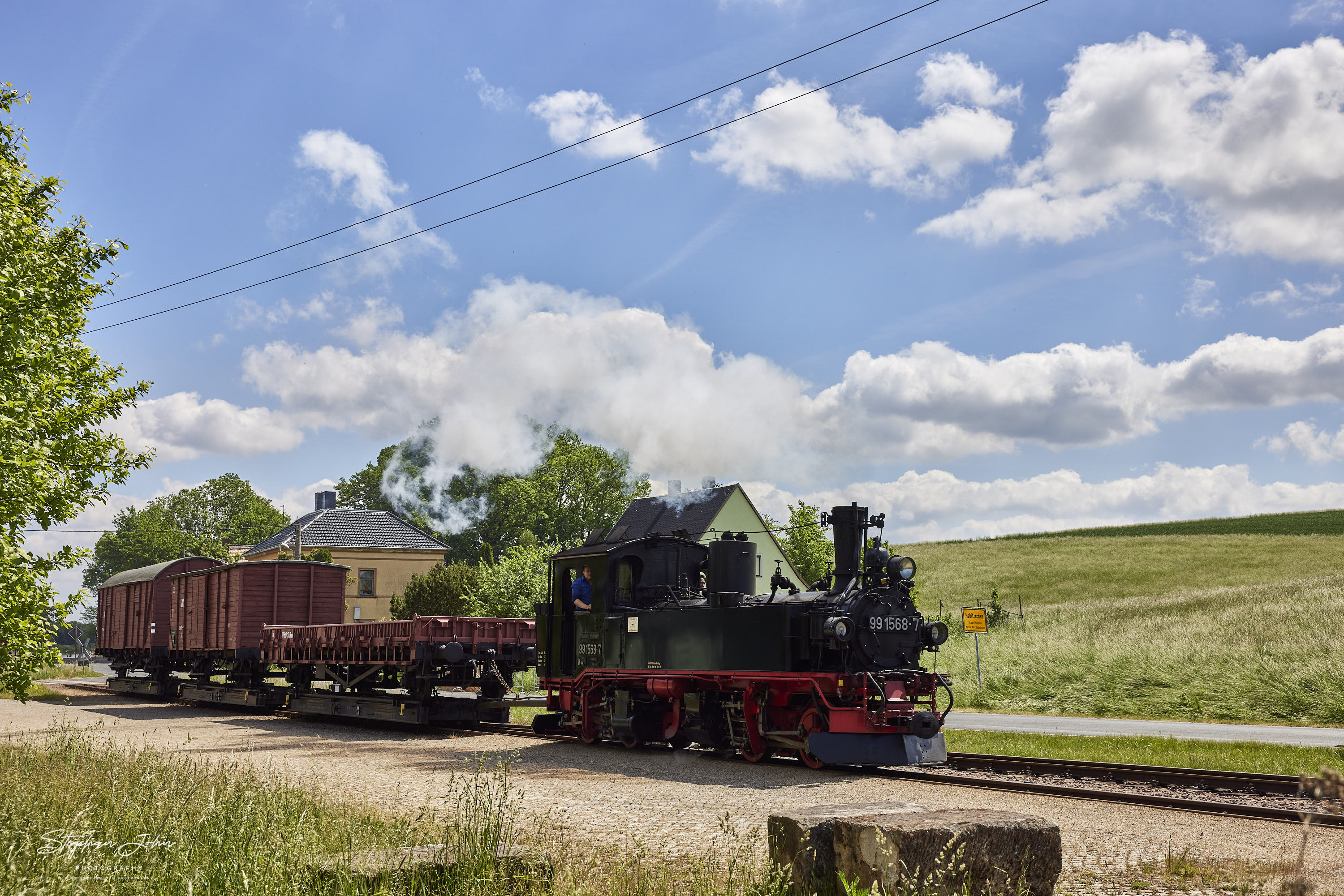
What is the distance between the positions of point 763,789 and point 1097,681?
14.7m

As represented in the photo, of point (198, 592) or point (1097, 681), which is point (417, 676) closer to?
point (198, 592)

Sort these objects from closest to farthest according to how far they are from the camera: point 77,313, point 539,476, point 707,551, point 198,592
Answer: point 77,313, point 707,551, point 198,592, point 539,476

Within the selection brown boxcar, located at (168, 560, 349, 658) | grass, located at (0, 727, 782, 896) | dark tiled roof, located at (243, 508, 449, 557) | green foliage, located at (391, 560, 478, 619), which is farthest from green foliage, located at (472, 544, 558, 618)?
dark tiled roof, located at (243, 508, 449, 557)

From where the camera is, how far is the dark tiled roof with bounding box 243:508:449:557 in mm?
49156

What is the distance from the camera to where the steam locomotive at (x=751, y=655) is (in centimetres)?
1104

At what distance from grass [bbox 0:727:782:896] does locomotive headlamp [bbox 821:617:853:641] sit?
12.3ft

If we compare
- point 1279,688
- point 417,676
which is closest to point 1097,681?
point 1279,688

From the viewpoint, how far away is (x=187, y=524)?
3580 inches

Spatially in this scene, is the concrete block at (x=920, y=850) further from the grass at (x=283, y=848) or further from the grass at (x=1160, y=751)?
the grass at (x=1160, y=751)

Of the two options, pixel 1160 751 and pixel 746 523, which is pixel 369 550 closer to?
pixel 746 523

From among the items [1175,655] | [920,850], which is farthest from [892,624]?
[1175,655]

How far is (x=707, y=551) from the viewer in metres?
14.5

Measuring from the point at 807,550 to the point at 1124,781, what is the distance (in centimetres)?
2852

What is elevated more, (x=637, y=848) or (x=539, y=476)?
(x=539, y=476)
